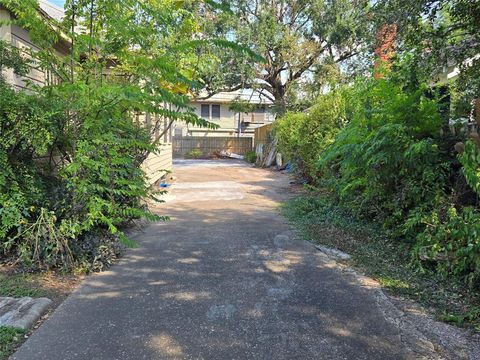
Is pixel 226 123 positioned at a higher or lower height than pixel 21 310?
higher

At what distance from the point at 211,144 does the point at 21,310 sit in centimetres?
2490

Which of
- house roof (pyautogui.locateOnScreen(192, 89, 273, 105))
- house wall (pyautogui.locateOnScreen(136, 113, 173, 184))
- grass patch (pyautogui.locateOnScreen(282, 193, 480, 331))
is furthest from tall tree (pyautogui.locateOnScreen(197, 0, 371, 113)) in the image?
grass patch (pyautogui.locateOnScreen(282, 193, 480, 331))

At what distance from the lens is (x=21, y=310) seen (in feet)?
10.0

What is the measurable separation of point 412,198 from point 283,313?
2.73 metres

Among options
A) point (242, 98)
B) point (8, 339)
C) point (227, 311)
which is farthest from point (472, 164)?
point (242, 98)

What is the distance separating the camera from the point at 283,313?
3113 millimetres

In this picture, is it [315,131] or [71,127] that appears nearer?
[71,127]

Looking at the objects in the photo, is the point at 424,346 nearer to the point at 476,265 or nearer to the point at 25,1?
the point at 476,265

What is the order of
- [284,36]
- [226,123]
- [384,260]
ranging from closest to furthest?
1. [384,260]
2. [284,36]
3. [226,123]

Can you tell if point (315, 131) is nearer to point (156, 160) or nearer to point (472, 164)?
point (156, 160)

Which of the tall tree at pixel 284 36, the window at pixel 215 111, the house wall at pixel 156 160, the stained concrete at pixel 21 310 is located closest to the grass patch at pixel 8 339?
the stained concrete at pixel 21 310

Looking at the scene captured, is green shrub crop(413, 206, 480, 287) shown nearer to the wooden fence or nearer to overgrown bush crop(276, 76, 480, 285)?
overgrown bush crop(276, 76, 480, 285)

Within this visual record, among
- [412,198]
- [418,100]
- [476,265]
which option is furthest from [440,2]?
[476,265]

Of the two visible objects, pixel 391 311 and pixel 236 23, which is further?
pixel 236 23
